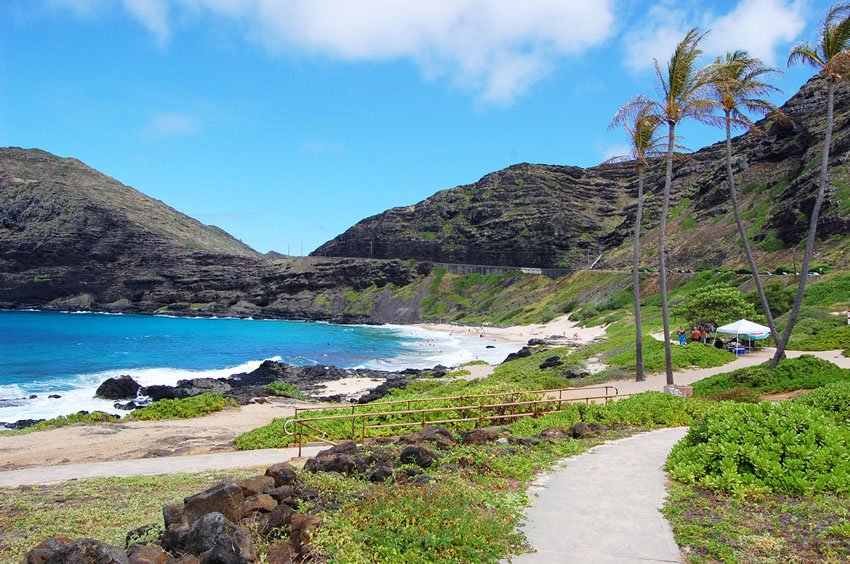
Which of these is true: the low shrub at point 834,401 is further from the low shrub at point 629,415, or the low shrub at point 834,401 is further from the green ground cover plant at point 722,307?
the green ground cover plant at point 722,307

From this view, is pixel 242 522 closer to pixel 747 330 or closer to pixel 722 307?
pixel 747 330

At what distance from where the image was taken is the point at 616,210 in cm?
13612

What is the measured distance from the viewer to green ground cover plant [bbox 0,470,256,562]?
25.9 feet

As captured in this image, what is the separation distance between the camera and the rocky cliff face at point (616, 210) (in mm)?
65750

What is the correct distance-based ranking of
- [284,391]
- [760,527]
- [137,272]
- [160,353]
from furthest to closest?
[137,272], [160,353], [284,391], [760,527]

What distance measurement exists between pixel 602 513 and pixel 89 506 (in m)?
8.03

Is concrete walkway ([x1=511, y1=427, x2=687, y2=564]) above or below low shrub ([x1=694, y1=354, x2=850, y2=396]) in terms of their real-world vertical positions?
below

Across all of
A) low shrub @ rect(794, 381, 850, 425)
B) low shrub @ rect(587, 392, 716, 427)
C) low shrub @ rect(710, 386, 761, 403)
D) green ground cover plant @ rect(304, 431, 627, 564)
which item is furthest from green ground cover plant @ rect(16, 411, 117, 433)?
low shrub @ rect(794, 381, 850, 425)

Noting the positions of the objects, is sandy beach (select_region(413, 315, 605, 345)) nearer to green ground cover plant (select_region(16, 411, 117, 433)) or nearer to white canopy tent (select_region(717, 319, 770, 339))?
white canopy tent (select_region(717, 319, 770, 339))

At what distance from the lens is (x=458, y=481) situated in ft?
28.3

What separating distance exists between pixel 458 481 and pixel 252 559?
359 cm

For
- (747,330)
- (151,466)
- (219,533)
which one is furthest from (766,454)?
(747,330)

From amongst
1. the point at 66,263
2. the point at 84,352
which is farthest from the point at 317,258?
the point at 84,352

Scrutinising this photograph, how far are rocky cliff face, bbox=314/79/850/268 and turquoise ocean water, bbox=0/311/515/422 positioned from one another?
32.0 meters
